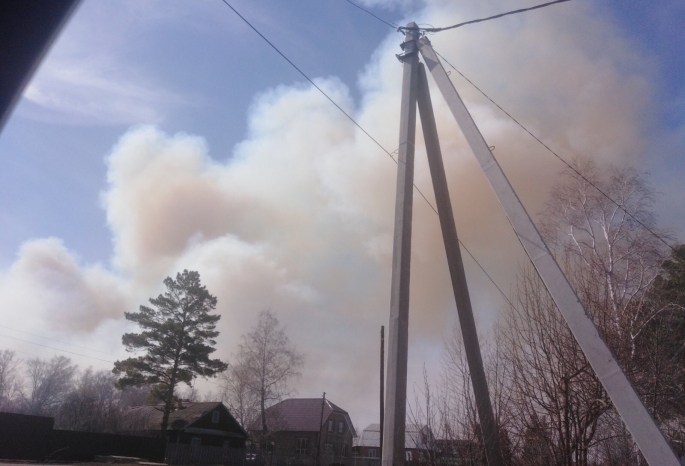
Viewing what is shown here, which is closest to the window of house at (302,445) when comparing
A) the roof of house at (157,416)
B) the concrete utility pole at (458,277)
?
the roof of house at (157,416)

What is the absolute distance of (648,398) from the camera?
31.6 ft

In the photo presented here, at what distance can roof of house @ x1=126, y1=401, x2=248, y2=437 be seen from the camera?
1542 inches

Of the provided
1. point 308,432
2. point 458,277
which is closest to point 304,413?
point 308,432

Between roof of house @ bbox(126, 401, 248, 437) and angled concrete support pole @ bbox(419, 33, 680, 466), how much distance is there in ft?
119

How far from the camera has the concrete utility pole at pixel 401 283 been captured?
6496mm

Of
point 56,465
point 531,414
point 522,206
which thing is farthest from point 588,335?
point 56,465

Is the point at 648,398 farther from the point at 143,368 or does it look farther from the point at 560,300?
the point at 143,368

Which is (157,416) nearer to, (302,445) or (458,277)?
(302,445)

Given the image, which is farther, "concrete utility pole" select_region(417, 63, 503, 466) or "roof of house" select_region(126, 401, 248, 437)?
"roof of house" select_region(126, 401, 248, 437)

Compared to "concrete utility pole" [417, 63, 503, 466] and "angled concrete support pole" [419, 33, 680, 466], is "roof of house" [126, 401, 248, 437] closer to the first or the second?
"concrete utility pole" [417, 63, 503, 466]

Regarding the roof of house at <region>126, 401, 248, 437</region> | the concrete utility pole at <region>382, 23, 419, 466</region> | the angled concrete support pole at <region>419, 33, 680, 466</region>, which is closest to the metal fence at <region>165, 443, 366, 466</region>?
the roof of house at <region>126, 401, 248, 437</region>

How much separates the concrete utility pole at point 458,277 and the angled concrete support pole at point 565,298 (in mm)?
639

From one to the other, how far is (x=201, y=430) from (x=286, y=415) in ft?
55.7

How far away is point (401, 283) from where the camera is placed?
720 centimetres
